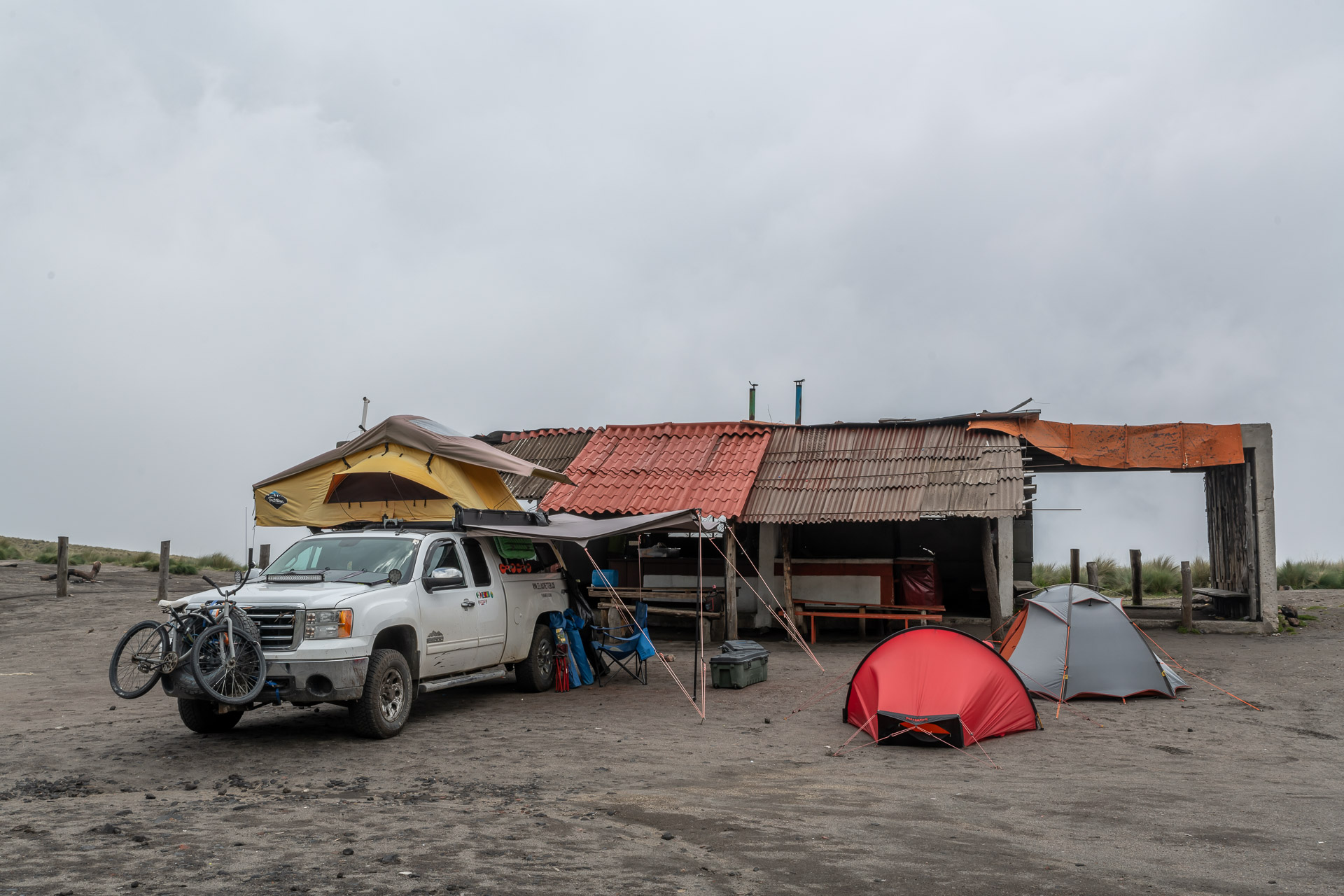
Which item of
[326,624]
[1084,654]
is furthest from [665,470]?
[326,624]

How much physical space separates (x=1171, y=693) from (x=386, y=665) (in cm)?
910

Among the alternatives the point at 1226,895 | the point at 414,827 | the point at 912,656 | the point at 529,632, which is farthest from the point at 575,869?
the point at 529,632

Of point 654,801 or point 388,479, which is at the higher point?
point 388,479

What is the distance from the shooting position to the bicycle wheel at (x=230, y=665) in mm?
7934

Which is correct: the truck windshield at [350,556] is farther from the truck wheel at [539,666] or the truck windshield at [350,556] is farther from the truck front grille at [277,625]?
the truck wheel at [539,666]

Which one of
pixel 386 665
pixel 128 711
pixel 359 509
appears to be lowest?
pixel 128 711

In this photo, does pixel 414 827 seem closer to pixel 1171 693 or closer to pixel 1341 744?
pixel 1341 744

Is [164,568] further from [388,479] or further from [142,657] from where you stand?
[142,657]

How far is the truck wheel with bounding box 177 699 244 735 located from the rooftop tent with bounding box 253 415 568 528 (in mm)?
4602

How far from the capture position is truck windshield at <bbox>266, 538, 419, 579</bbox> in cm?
988

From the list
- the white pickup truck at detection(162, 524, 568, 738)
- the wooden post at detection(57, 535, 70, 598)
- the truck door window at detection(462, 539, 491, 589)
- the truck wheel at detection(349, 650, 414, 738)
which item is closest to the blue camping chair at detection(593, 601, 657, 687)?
the white pickup truck at detection(162, 524, 568, 738)

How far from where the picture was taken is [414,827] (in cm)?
602

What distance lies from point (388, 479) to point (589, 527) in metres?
3.61

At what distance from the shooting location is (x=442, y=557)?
1048cm
